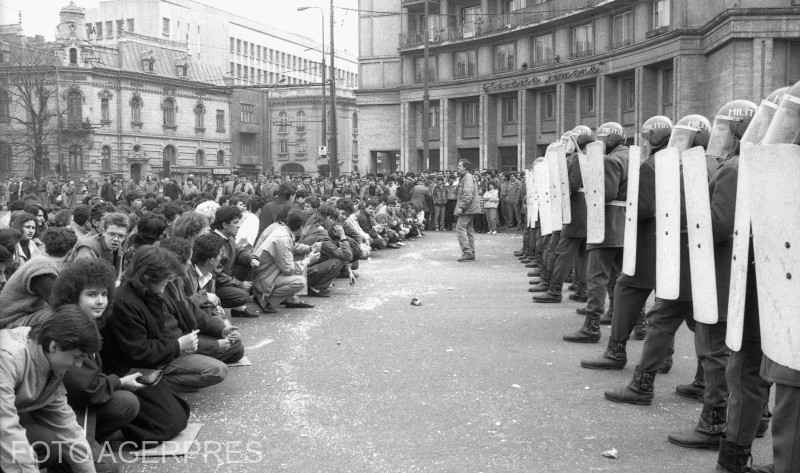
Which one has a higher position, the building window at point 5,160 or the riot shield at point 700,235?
the building window at point 5,160

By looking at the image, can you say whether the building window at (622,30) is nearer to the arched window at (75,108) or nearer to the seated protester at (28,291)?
the seated protester at (28,291)

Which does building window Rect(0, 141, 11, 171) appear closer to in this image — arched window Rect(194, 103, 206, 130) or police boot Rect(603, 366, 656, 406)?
arched window Rect(194, 103, 206, 130)

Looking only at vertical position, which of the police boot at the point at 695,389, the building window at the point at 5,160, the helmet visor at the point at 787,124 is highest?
the building window at the point at 5,160

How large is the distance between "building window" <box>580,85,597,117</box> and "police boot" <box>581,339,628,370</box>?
121 ft

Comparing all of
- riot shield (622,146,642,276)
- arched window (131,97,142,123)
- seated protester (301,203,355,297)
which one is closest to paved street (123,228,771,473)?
riot shield (622,146,642,276)

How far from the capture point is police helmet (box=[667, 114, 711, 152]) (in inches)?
233

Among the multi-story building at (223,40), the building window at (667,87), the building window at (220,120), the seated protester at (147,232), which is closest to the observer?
the seated protester at (147,232)

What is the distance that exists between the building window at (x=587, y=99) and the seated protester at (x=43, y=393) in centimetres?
A: 4066

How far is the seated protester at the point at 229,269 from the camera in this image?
31.7 ft

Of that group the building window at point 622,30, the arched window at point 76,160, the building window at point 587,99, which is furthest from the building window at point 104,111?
the building window at point 622,30

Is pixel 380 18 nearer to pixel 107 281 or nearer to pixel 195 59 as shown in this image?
pixel 195 59

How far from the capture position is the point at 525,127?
4731cm

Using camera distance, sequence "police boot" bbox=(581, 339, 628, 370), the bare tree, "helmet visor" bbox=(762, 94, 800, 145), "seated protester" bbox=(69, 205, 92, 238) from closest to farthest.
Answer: "helmet visor" bbox=(762, 94, 800, 145), "police boot" bbox=(581, 339, 628, 370), "seated protester" bbox=(69, 205, 92, 238), the bare tree

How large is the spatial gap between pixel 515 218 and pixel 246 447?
23633mm
